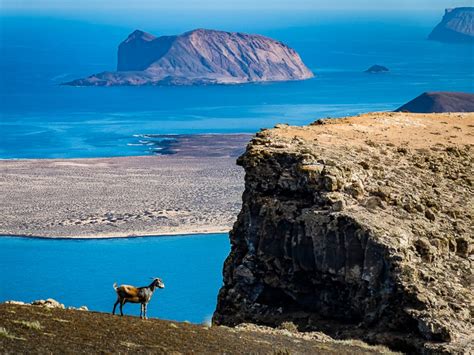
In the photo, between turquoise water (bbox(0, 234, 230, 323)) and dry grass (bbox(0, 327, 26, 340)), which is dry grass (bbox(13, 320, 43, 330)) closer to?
dry grass (bbox(0, 327, 26, 340))

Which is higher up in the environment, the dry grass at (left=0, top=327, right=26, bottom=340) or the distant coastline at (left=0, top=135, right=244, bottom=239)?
the dry grass at (left=0, top=327, right=26, bottom=340)

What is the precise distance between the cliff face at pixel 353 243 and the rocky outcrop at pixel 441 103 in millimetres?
104402

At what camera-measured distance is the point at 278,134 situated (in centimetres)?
2803

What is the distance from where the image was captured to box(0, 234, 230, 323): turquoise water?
55.8 metres

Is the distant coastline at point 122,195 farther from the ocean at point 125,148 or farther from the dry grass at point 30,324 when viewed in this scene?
the dry grass at point 30,324

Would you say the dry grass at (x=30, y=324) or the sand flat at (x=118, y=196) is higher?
the dry grass at (x=30, y=324)

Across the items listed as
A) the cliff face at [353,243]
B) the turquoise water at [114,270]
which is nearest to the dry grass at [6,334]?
the cliff face at [353,243]

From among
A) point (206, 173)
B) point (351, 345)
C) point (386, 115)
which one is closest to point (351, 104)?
point (206, 173)

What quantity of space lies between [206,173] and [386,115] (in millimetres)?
66748

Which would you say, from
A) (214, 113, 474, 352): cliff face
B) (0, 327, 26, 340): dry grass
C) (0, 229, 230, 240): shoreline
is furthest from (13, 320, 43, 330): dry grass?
(0, 229, 230, 240): shoreline

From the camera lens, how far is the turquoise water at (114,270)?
55844 millimetres

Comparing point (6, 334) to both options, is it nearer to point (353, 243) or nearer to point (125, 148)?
point (353, 243)

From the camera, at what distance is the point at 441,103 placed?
433 ft

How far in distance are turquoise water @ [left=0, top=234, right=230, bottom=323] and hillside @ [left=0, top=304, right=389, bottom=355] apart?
96.7 feet
